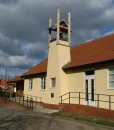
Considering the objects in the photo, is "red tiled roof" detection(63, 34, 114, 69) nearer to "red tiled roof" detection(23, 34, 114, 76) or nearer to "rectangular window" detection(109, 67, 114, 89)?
"red tiled roof" detection(23, 34, 114, 76)

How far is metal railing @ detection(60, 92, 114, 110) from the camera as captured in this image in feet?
62.9

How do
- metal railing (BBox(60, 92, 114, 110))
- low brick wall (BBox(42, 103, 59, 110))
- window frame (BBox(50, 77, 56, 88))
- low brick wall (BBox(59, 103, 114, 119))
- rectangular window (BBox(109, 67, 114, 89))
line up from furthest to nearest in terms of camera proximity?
window frame (BBox(50, 77, 56, 88))
low brick wall (BBox(42, 103, 59, 110))
rectangular window (BBox(109, 67, 114, 89))
metal railing (BBox(60, 92, 114, 110))
low brick wall (BBox(59, 103, 114, 119))

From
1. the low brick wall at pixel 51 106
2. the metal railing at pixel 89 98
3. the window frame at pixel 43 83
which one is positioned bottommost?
the low brick wall at pixel 51 106

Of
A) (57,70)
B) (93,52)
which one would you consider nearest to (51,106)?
(57,70)

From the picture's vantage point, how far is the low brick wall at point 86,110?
17.4 meters

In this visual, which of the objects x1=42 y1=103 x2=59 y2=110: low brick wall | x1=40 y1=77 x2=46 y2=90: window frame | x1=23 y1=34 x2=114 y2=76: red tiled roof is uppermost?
x1=23 y1=34 x2=114 y2=76: red tiled roof

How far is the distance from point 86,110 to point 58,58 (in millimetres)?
6830

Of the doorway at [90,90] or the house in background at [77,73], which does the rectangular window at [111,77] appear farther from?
the doorway at [90,90]

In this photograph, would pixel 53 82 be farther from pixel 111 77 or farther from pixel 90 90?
pixel 111 77

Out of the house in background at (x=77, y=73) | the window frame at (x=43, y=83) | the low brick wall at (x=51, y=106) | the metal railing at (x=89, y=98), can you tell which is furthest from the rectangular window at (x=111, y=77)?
the window frame at (x=43, y=83)

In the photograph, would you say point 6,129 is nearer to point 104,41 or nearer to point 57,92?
point 57,92

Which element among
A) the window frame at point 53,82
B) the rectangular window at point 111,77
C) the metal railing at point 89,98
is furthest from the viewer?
the window frame at point 53,82

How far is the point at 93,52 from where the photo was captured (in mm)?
23453

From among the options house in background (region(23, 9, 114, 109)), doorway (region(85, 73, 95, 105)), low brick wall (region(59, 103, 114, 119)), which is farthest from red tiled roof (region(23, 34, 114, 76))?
low brick wall (region(59, 103, 114, 119))
